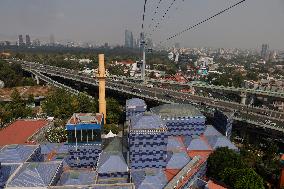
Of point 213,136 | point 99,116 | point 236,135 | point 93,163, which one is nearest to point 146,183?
point 93,163

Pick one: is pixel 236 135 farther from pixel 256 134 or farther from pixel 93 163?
pixel 93 163

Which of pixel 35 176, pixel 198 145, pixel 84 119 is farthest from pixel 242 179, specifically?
pixel 35 176

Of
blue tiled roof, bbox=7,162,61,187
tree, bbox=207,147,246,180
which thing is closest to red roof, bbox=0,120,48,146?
blue tiled roof, bbox=7,162,61,187

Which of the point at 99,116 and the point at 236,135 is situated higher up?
the point at 99,116

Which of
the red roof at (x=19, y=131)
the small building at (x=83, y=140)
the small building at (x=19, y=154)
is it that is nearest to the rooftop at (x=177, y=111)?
the small building at (x=83, y=140)

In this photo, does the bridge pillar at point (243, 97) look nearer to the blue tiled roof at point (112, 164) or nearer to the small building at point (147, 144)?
the small building at point (147, 144)

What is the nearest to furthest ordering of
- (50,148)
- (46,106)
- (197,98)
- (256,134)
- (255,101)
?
(50,148) → (256,134) → (46,106) → (197,98) → (255,101)

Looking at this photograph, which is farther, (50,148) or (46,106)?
(46,106)
